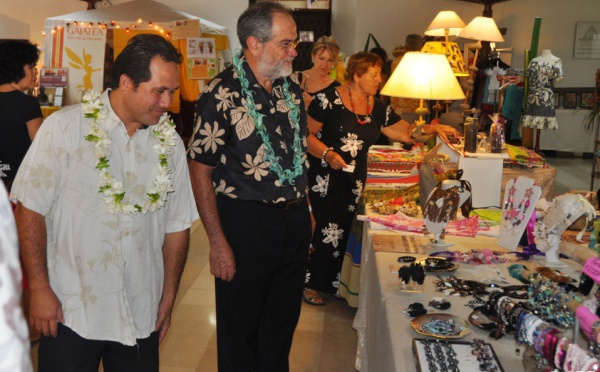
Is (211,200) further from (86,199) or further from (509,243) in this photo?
(509,243)

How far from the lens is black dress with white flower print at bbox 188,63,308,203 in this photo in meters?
2.34

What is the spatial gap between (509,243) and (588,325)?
51.5 inches

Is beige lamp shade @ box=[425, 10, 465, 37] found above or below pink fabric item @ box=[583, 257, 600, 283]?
above

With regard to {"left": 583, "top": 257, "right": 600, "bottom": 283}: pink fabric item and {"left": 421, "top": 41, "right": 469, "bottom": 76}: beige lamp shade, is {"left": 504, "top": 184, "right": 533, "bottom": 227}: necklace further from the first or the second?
{"left": 421, "top": 41, "right": 469, "bottom": 76}: beige lamp shade

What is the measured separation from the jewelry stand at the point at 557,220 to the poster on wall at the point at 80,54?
844 centimetres

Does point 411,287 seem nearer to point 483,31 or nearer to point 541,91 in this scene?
point 483,31

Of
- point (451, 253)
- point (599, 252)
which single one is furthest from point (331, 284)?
point (599, 252)

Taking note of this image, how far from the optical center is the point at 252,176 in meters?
2.38

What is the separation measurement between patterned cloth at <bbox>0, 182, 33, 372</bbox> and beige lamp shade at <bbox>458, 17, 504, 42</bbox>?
20.5 feet

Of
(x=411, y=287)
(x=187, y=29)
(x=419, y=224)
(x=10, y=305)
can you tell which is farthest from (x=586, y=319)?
(x=187, y=29)

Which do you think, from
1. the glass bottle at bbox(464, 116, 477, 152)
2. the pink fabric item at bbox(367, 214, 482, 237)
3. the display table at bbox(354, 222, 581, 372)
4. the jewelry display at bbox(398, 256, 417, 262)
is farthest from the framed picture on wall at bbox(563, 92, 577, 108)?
the jewelry display at bbox(398, 256, 417, 262)

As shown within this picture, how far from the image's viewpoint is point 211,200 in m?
2.37

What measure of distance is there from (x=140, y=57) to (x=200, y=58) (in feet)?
27.3

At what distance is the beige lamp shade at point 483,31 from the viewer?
6293 millimetres
